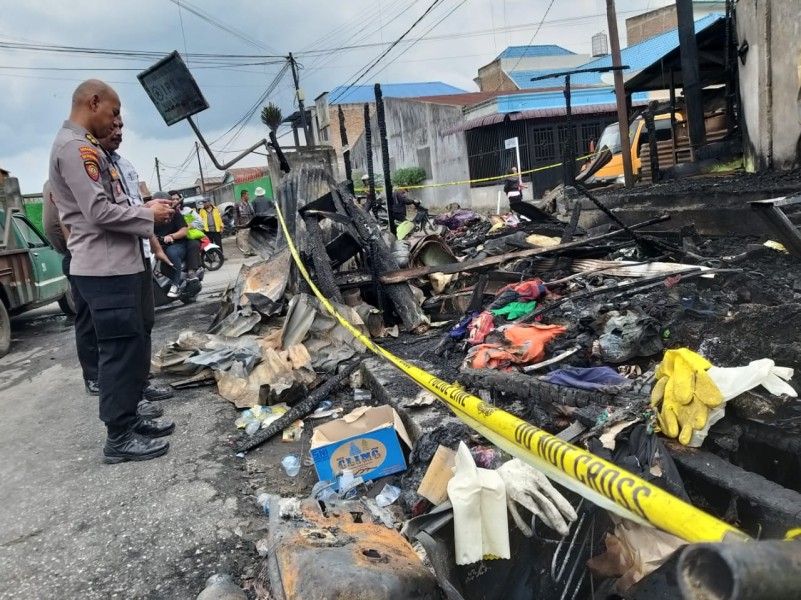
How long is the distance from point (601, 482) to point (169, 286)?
769 centimetres

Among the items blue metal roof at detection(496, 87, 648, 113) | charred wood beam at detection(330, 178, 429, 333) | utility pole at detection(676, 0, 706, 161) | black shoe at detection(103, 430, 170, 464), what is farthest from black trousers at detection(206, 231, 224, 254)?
blue metal roof at detection(496, 87, 648, 113)

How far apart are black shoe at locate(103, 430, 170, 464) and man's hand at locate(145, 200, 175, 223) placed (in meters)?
1.17

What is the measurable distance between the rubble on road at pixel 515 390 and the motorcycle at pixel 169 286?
2.56m

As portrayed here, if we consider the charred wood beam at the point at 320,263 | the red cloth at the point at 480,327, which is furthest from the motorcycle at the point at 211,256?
the red cloth at the point at 480,327

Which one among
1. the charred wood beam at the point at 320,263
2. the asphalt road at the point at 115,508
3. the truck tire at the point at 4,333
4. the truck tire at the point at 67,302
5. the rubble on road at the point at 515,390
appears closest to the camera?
the rubble on road at the point at 515,390

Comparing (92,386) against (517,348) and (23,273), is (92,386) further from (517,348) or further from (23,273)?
(23,273)

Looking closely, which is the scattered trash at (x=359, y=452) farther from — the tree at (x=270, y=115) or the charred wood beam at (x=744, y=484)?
the tree at (x=270, y=115)

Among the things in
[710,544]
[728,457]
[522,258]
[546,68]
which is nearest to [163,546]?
[710,544]

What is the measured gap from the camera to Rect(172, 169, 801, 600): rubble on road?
5.89 ft

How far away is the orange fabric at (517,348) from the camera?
11.2 ft

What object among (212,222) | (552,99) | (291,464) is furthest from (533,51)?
(291,464)

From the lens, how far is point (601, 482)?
126 centimetres

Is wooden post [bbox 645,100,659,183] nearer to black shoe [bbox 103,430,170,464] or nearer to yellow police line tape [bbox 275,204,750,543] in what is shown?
yellow police line tape [bbox 275,204,750,543]

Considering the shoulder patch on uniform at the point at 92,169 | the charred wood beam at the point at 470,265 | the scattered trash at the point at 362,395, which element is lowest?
the scattered trash at the point at 362,395
